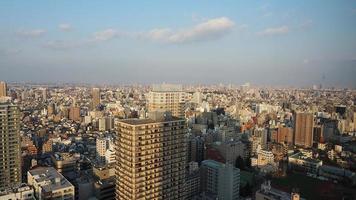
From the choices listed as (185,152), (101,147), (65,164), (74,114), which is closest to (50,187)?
(65,164)

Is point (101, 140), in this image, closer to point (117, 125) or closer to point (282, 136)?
point (117, 125)

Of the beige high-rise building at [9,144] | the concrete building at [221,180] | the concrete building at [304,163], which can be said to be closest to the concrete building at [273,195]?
the concrete building at [221,180]

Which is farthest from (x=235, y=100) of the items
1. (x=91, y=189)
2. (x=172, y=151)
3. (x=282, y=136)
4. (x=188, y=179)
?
(x=172, y=151)

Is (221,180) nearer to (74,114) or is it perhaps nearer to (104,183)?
(104,183)

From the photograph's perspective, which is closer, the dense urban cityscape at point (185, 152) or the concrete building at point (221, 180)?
the dense urban cityscape at point (185, 152)

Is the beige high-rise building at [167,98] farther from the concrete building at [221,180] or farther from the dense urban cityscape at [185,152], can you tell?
the concrete building at [221,180]
